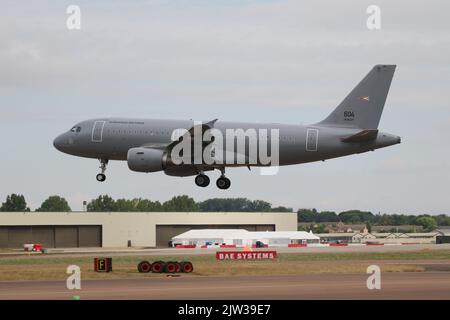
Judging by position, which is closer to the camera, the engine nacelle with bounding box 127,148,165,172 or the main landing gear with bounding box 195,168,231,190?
the engine nacelle with bounding box 127,148,165,172

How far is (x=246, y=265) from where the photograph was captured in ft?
248

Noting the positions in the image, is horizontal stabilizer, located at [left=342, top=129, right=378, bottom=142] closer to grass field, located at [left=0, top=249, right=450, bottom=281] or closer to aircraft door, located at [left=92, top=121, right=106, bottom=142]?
grass field, located at [left=0, top=249, right=450, bottom=281]

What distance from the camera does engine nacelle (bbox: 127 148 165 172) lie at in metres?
75.8

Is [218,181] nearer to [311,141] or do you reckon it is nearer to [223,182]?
[223,182]

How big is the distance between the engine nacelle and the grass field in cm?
781

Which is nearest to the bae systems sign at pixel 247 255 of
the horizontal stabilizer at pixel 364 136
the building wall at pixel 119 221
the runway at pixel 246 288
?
the horizontal stabilizer at pixel 364 136

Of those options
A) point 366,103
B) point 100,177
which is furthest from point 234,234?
point 100,177

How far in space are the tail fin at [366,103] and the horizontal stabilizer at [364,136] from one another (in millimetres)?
3210

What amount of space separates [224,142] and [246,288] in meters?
24.1

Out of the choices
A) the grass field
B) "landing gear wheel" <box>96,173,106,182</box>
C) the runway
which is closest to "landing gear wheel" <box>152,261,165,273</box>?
the grass field

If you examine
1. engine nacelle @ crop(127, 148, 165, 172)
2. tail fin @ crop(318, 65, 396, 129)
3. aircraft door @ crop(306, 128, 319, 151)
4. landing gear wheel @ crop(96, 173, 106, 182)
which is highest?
tail fin @ crop(318, 65, 396, 129)

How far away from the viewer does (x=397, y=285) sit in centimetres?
5559
